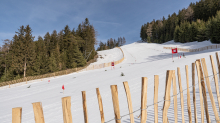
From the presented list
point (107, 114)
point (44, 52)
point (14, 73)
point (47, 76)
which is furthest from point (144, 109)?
point (44, 52)

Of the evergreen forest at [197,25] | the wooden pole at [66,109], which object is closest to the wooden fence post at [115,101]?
the wooden pole at [66,109]

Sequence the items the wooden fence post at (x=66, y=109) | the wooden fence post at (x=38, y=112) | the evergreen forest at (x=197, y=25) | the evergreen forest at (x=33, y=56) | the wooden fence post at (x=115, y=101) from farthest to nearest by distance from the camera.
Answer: the evergreen forest at (x=197, y=25)
the evergreen forest at (x=33, y=56)
the wooden fence post at (x=115, y=101)
the wooden fence post at (x=66, y=109)
the wooden fence post at (x=38, y=112)

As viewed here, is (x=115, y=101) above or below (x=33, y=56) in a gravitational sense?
below

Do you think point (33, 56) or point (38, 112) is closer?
point (38, 112)

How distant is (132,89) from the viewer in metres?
8.41

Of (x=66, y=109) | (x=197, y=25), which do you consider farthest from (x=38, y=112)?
(x=197, y=25)

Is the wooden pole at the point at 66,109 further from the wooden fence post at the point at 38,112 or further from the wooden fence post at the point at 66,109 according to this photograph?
the wooden fence post at the point at 38,112

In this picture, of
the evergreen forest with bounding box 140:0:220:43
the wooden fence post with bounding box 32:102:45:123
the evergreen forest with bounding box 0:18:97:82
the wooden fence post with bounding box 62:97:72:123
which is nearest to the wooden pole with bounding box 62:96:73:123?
the wooden fence post with bounding box 62:97:72:123

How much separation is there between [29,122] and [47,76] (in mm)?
19942

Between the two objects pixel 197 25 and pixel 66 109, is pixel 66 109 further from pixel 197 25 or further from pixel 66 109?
pixel 197 25


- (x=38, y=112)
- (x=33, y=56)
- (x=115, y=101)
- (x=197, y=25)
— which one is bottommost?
(x=115, y=101)

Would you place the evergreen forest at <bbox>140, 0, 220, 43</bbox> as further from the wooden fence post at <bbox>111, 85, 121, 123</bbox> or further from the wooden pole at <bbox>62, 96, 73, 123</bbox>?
the wooden pole at <bbox>62, 96, 73, 123</bbox>

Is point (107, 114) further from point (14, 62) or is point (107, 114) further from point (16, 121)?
point (14, 62)

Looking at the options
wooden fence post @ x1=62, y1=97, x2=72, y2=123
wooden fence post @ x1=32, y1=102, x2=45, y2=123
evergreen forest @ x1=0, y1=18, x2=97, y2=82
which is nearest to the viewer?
wooden fence post @ x1=32, y1=102, x2=45, y2=123
